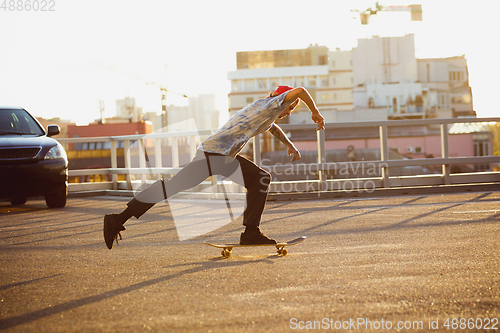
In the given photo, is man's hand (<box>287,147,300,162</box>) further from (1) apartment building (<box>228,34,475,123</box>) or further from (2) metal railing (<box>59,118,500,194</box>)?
(1) apartment building (<box>228,34,475,123</box>)

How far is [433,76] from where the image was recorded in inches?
3999

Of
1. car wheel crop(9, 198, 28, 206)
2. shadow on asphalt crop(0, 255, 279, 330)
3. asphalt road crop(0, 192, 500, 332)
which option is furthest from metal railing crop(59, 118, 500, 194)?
shadow on asphalt crop(0, 255, 279, 330)

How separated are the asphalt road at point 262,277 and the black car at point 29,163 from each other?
5.67 feet

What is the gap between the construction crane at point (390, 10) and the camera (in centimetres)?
13900

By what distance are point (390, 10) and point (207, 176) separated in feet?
482

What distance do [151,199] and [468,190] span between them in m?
8.11

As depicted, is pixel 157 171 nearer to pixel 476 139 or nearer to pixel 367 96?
pixel 476 139

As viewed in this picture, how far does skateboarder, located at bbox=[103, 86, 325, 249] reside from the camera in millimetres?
→ 4711

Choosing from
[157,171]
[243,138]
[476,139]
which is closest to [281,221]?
[243,138]

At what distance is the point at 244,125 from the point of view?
187 inches

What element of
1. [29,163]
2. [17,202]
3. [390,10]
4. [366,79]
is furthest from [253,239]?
[390,10]

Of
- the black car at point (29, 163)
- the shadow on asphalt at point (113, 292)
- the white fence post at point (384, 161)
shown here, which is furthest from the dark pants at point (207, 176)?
the white fence post at point (384, 161)

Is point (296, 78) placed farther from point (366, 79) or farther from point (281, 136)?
point (281, 136)

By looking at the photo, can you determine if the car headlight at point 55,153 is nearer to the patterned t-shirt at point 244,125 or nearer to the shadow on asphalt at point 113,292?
the patterned t-shirt at point 244,125
